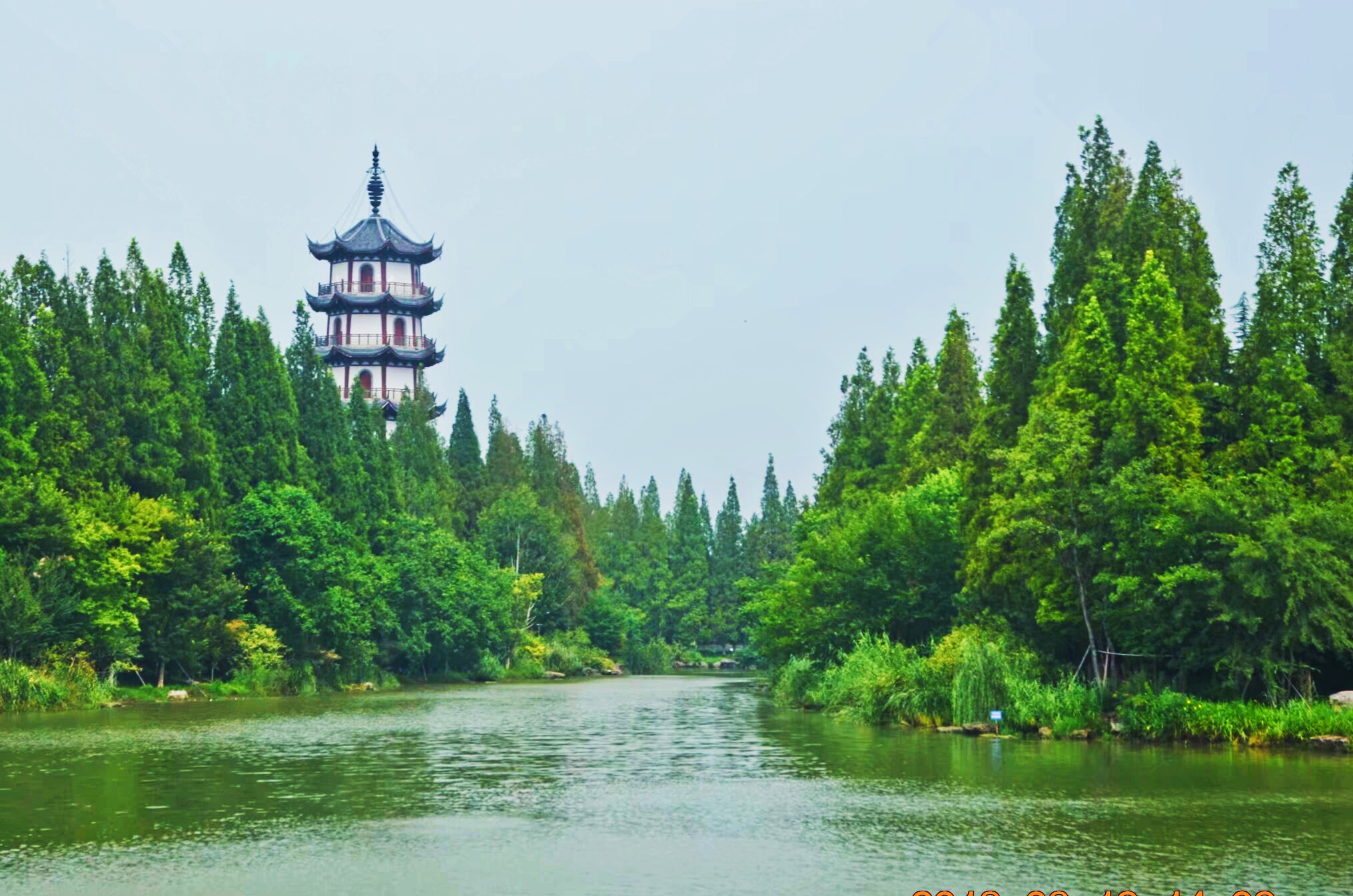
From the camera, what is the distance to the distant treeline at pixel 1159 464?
36219mm

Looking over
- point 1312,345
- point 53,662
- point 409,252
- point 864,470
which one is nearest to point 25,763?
point 53,662

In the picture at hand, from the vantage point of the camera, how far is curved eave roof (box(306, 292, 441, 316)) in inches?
4847

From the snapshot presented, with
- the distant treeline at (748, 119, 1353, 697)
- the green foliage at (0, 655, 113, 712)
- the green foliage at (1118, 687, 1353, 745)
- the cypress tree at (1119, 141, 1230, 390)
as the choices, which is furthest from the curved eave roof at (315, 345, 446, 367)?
the green foliage at (1118, 687, 1353, 745)

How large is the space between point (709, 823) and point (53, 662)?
131 feet

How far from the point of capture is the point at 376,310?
408 feet

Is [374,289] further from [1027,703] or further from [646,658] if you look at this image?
[1027,703]

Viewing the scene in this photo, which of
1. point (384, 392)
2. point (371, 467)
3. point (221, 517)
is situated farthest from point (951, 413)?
point (384, 392)

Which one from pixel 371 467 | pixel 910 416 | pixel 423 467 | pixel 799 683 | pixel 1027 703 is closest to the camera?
pixel 1027 703

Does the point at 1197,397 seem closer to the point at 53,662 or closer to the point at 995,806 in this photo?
the point at 995,806

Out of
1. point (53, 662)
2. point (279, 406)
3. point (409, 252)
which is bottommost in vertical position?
point (53, 662)

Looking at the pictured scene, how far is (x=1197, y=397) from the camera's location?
42625 mm

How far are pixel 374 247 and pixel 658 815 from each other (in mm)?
103870

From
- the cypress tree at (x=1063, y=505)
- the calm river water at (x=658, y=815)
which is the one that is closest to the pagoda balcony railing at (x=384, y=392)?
the calm river water at (x=658, y=815)

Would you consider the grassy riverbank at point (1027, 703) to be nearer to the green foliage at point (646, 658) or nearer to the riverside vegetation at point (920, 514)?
the riverside vegetation at point (920, 514)
